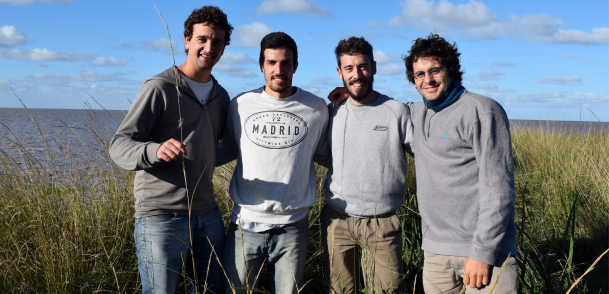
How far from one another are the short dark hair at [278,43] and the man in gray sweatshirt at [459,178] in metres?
0.75

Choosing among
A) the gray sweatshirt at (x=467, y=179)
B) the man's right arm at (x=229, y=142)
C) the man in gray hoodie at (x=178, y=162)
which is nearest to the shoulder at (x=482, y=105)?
the gray sweatshirt at (x=467, y=179)

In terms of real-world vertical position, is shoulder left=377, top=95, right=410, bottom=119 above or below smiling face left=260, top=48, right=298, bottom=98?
below

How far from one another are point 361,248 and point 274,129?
946mm

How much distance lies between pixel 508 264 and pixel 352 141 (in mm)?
1126

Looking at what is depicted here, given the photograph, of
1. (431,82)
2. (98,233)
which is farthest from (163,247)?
(431,82)

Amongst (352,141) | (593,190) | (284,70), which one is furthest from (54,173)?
(593,190)

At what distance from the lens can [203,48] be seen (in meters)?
2.46

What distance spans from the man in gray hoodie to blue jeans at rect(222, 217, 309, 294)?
4.5 inches

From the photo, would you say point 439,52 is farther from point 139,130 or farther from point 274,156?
point 139,130

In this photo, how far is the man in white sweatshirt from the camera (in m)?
2.44

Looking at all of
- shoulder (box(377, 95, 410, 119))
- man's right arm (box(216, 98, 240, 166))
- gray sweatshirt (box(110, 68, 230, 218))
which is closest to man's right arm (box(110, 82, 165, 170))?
gray sweatshirt (box(110, 68, 230, 218))

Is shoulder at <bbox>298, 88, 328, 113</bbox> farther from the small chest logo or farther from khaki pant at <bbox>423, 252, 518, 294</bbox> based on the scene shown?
khaki pant at <bbox>423, 252, 518, 294</bbox>

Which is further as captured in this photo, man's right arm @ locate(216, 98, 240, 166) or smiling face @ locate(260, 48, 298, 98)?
man's right arm @ locate(216, 98, 240, 166)

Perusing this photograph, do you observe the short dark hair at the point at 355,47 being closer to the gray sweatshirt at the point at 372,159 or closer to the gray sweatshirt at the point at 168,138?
the gray sweatshirt at the point at 372,159
